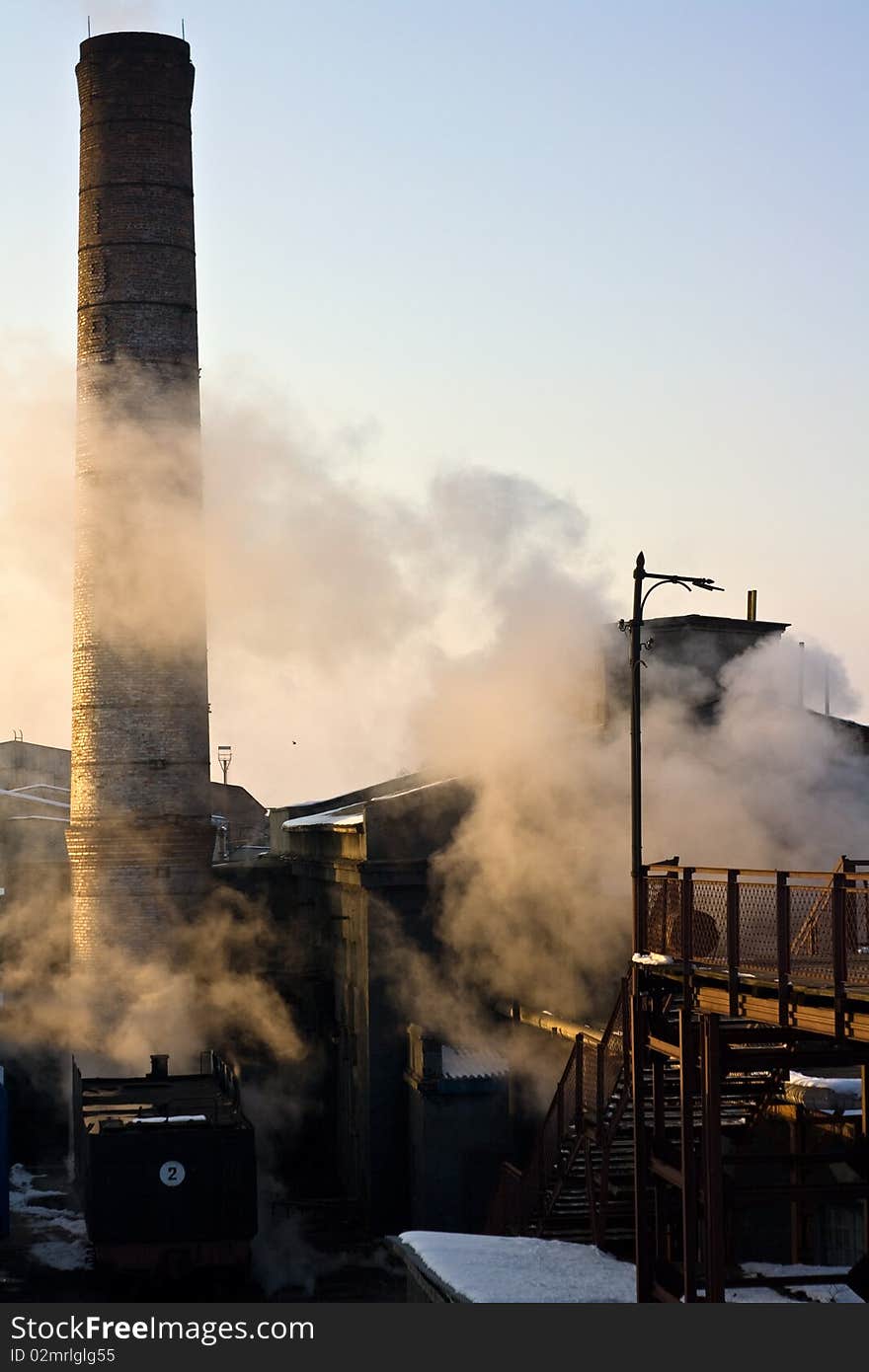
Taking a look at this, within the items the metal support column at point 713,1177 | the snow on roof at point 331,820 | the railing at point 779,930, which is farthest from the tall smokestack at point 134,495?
the metal support column at point 713,1177

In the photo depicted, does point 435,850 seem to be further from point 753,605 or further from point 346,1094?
point 753,605

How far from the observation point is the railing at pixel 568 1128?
59.5 feet

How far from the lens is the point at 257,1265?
76.1 ft

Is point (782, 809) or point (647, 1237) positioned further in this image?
point (782, 809)

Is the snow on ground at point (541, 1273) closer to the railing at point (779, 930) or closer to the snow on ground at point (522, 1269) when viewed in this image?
the snow on ground at point (522, 1269)

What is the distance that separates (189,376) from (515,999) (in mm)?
12188

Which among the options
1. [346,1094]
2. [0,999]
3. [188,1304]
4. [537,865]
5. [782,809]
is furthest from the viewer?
[0,999]

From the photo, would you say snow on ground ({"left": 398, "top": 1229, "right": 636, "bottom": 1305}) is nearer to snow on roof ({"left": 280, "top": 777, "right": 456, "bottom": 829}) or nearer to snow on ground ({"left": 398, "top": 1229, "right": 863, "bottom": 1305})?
snow on ground ({"left": 398, "top": 1229, "right": 863, "bottom": 1305})

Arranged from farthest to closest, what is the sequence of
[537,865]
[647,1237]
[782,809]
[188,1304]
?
[537,865] → [782,809] → [188,1304] → [647,1237]

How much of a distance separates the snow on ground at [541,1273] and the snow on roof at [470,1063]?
6106mm

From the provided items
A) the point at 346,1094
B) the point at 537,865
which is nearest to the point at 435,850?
the point at 537,865

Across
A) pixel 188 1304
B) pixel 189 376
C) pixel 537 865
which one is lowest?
pixel 188 1304

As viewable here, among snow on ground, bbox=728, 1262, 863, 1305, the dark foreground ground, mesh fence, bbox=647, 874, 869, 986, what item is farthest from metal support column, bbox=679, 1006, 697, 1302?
the dark foreground ground

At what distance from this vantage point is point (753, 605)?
30188 millimetres
